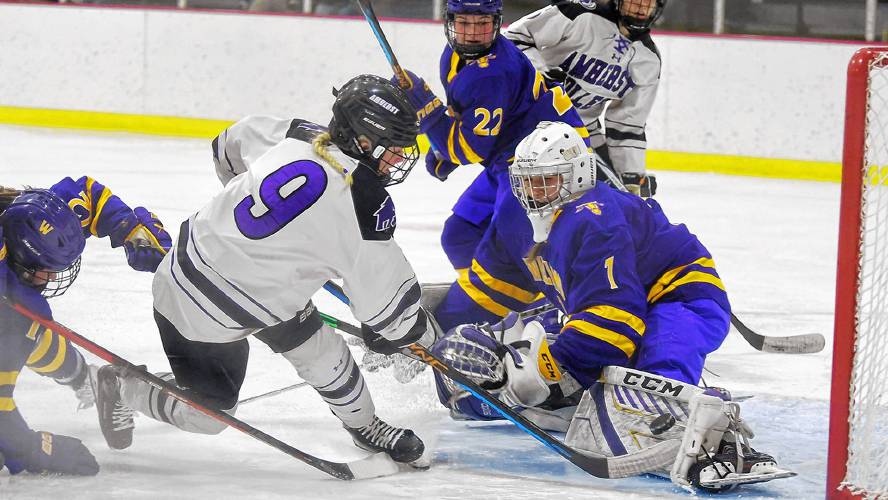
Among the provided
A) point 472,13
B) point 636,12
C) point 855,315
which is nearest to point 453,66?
point 472,13

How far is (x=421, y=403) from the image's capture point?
3.32 metres

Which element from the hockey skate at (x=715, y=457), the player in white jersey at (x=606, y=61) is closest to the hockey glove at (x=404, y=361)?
the hockey skate at (x=715, y=457)

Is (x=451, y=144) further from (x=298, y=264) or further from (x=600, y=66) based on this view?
(x=298, y=264)

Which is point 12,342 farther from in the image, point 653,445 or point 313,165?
point 653,445

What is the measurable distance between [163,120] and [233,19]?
0.81 metres

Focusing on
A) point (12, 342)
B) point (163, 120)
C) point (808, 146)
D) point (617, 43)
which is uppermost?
point (617, 43)

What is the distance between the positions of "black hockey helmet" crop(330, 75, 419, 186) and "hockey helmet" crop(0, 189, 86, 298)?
584 millimetres

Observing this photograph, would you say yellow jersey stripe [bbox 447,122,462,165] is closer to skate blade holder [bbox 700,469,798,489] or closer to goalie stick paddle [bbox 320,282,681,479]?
goalie stick paddle [bbox 320,282,681,479]

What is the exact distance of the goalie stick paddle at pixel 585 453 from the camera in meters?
2.66

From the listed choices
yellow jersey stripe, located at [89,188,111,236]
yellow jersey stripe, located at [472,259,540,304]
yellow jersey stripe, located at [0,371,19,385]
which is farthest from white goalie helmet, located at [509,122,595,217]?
yellow jersey stripe, located at [0,371,19,385]

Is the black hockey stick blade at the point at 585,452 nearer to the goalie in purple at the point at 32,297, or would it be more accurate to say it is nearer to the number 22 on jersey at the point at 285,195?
the number 22 on jersey at the point at 285,195

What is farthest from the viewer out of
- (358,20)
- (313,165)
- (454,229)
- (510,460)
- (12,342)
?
(358,20)

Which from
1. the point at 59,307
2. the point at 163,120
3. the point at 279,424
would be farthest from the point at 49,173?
the point at 279,424

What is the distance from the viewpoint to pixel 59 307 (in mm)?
3955
